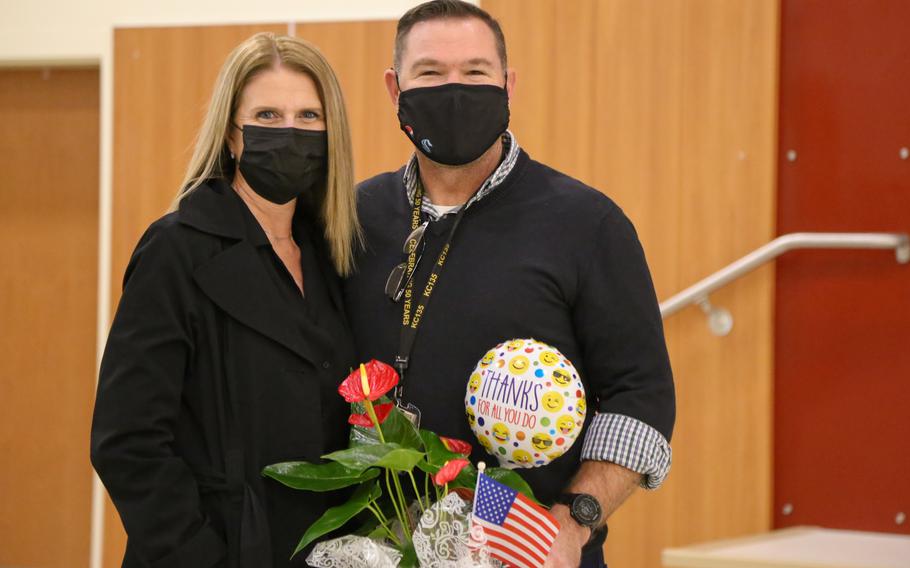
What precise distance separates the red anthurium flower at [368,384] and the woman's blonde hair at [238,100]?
1.34 feet

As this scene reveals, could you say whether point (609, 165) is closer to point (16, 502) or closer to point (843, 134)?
point (843, 134)

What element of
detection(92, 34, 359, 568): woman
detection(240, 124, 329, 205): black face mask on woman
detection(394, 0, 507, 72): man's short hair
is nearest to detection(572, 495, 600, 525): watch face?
detection(92, 34, 359, 568): woman

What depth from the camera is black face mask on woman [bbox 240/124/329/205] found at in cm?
190

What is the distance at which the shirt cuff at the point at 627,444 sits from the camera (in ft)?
6.22

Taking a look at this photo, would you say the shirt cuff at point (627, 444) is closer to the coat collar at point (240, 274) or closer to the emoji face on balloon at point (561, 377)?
the emoji face on balloon at point (561, 377)

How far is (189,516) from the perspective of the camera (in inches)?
67.4

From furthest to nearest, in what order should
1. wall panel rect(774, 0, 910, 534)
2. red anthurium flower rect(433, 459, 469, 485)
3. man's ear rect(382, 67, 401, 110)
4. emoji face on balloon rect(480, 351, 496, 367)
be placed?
wall panel rect(774, 0, 910, 534) → man's ear rect(382, 67, 401, 110) → emoji face on balloon rect(480, 351, 496, 367) → red anthurium flower rect(433, 459, 469, 485)

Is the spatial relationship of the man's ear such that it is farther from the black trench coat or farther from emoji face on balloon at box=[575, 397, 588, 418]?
emoji face on balloon at box=[575, 397, 588, 418]

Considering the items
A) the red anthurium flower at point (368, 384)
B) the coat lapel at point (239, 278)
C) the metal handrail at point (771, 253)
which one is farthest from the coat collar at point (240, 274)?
the metal handrail at point (771, 253)

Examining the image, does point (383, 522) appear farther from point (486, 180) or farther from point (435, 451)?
point (486, 180)

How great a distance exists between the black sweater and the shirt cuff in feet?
0.07

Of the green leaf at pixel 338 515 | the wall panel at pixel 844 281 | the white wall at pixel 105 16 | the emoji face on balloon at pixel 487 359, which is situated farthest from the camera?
the white wall at pixel 105 16

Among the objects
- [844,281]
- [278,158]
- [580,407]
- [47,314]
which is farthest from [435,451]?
[47,314]

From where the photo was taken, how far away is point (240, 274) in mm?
1812
